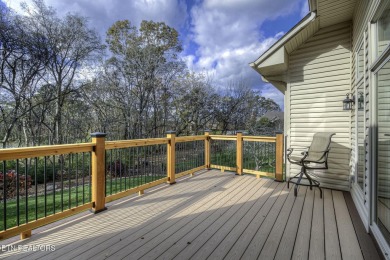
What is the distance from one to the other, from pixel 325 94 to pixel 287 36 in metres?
1.41

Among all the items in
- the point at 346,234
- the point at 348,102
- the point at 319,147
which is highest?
the point at 348,102

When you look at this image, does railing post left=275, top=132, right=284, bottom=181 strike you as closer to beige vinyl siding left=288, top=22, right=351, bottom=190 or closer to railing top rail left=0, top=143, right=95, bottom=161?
beige vinyl siding left=288, top=22, right=351, bottom=190

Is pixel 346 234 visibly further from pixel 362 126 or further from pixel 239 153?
pixel 239 153

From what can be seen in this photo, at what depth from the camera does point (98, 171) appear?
2816 mm

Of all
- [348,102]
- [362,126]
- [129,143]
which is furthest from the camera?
[348,102]

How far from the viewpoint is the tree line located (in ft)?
21.9

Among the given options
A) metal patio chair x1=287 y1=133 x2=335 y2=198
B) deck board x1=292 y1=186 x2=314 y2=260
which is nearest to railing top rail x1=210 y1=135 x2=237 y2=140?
metal patio chair x1=287 y1=133 x2=335 y2=198

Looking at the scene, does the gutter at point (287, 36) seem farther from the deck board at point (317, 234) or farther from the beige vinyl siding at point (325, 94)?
the deck board at point (317, 234)

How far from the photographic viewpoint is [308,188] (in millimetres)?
3902

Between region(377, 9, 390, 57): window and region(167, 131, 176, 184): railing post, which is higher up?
region(377, 9, 390, 57): window

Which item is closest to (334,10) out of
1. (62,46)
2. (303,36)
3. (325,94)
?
(303,36)

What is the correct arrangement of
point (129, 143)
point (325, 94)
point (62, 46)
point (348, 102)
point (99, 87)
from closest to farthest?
point (129, 143) < point (348, 102) < point (325, 94) < point (62, 46) < point (99, 87)

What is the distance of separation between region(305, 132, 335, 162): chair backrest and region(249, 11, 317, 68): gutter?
191 cm

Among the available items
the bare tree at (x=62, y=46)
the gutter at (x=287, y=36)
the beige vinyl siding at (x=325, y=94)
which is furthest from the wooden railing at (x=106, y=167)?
the bare tree at (x=62, y=46)
